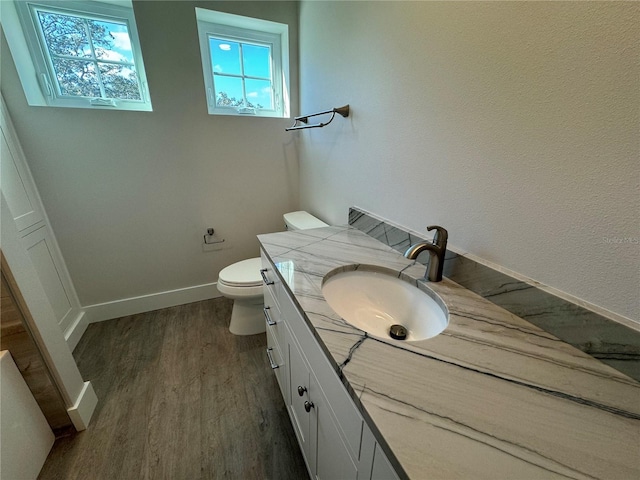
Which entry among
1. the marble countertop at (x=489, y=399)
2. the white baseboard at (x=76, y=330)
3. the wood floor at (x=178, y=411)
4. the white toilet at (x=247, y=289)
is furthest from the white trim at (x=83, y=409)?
the marble countertop at (x=489, y=399)

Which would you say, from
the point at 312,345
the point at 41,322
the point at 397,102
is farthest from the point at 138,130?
the point at 312,345

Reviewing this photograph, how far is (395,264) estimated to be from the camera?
960 mm

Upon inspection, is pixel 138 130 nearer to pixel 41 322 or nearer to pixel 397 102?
pixel 41 322

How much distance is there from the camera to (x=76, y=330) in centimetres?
170

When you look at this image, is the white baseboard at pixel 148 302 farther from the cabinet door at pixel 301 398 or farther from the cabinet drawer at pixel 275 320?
the cabinet door at pixel 301 398

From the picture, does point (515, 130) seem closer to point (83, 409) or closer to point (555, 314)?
point (555, 314)

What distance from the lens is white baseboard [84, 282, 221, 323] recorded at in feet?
6.15

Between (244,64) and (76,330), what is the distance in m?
2.22

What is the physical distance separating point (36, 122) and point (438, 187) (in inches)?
85.6

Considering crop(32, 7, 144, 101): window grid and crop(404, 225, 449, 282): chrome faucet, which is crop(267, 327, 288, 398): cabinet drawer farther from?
crop(32, 7, 144, 101): window grid

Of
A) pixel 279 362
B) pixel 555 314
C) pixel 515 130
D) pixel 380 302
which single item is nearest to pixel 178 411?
pixel 279 362

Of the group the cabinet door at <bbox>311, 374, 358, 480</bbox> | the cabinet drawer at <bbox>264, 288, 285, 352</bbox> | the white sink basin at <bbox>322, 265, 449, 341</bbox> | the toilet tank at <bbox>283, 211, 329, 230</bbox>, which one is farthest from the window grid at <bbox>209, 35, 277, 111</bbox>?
the cabinet door at <bbox>311, 374, 358, 480</bbox>

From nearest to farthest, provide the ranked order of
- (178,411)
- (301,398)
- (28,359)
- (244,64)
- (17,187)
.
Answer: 1. (301,398)
2. (28,359)
3. (178,411)
4. (17,187)
5. (244,64)

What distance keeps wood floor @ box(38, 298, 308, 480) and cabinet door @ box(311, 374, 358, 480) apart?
406 millimetres
